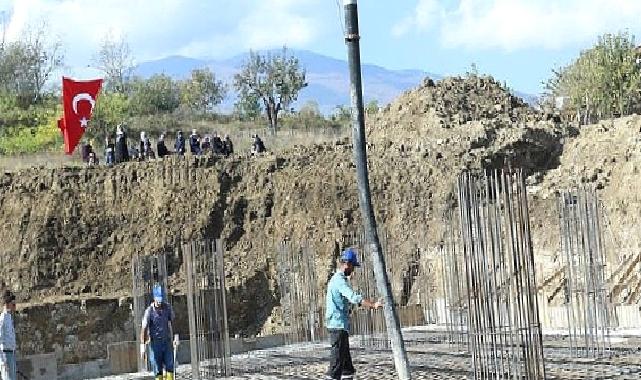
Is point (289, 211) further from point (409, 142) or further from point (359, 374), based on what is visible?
point (359, 374)

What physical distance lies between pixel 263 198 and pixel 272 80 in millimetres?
48538

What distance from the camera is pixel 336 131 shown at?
67562mm

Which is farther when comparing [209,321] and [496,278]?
[209,321]

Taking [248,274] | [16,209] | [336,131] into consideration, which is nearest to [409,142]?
[248,274]

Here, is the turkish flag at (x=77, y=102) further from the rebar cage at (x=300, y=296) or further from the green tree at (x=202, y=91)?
the green tree at (x=202, y=91)

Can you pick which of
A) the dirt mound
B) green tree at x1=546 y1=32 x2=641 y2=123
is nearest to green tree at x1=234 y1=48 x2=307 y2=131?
green tree at x1=546 y1=32 x2=641 y2=123

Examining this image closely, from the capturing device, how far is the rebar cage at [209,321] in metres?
18.0

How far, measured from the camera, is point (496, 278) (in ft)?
37.6

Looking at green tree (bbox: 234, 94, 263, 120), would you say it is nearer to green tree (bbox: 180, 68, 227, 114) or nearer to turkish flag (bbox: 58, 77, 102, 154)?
green tree (bbox: 180, 68, 227, 114)

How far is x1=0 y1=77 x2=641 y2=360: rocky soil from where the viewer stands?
1517 inches

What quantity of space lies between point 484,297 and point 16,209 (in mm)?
33446

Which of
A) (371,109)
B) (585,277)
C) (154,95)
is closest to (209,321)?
(585,277)

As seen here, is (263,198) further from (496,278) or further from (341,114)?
(341,114)

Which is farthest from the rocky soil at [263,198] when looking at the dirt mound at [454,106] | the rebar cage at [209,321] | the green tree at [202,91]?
the green tree at [202,91]
